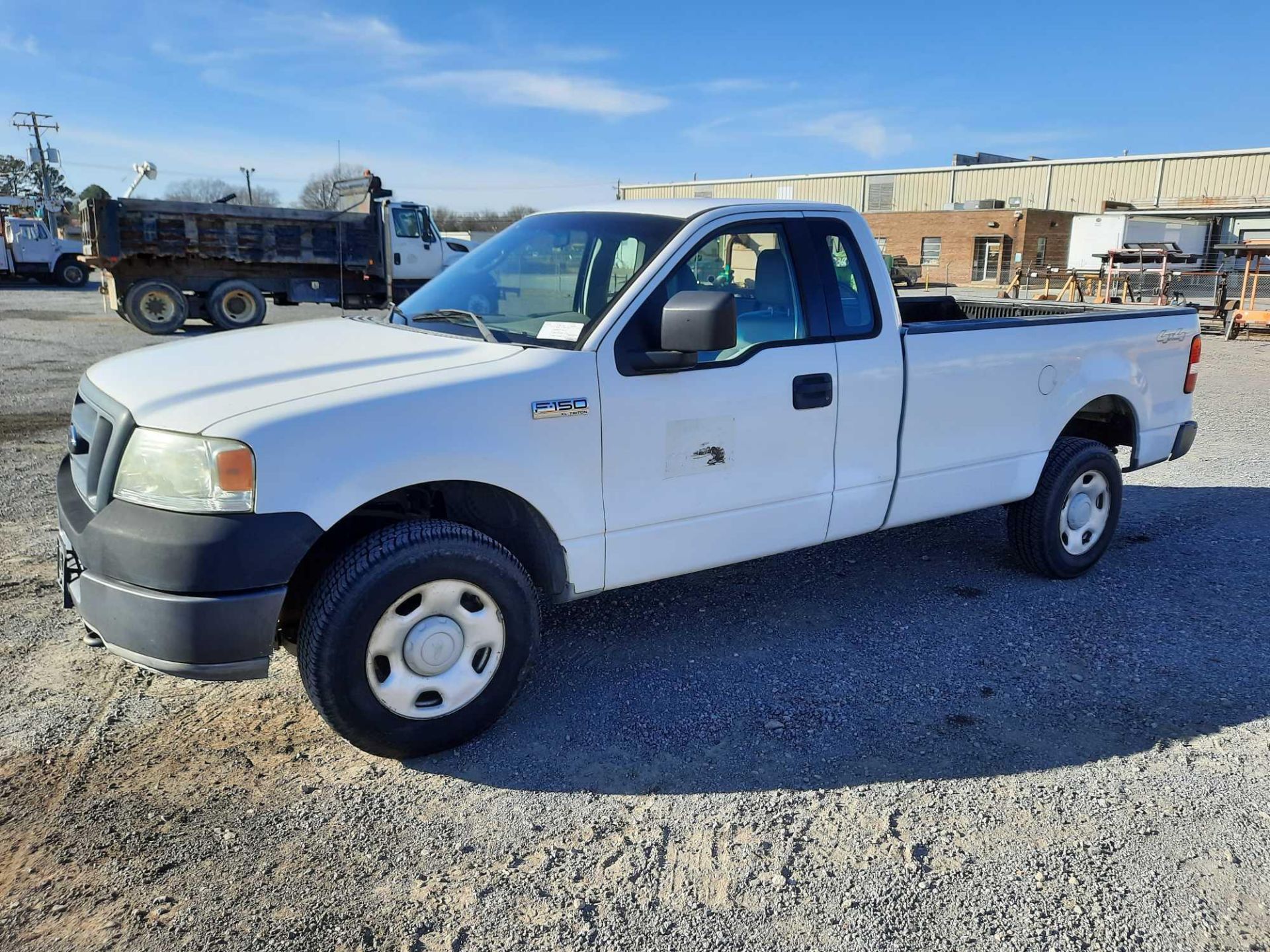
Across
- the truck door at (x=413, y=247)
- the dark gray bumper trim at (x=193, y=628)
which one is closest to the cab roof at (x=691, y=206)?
the dark gray bumper trim at (x=193, y=628)

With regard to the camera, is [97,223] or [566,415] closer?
[566,415]

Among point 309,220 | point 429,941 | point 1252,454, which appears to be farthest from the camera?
point 309,220

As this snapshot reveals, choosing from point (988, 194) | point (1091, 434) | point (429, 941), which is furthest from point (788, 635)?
point (988, 194)

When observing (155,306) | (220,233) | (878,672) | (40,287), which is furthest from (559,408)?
(40,287)

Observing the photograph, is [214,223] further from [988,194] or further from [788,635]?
[988,194]

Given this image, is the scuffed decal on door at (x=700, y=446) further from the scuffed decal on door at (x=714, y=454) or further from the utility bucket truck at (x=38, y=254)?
the utility bucket truck at (x=38, y=254)

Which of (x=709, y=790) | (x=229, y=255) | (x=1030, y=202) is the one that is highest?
(x=1030, y=202)

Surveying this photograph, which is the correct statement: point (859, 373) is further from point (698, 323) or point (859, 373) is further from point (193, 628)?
point (193, 628)

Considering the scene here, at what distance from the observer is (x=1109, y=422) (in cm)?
567

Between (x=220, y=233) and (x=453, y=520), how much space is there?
16445 millimetres

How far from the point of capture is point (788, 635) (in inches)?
176

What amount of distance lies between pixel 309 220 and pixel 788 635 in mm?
16826

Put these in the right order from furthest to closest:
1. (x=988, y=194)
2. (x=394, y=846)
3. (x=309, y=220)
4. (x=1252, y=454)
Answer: (x=988, y=194), (x=309, y=220), (x=1252, y=454), (x=394, y=846)

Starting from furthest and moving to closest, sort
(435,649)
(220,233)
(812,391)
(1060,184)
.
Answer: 1. (1060,184)
2. (220,233)
3. (812,391)
4. (435,649)
